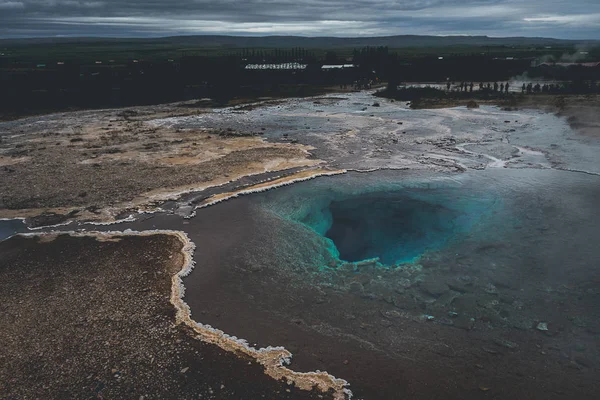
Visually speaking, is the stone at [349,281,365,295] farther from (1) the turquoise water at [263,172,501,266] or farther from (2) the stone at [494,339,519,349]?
(2) the stone at [494,339,519,349]

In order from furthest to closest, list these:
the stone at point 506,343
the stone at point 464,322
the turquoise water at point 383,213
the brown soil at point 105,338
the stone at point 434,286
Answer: the turquoise water at point 383,213
the stone at point 434,286
the stone at point 464,322
the stone at point 506,343
the brown soil at point 105,338

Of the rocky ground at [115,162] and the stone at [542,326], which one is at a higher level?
the rocky ground at [115,162]

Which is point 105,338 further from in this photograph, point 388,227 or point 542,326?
point 542,326

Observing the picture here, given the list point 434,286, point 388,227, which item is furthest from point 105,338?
point 388,227

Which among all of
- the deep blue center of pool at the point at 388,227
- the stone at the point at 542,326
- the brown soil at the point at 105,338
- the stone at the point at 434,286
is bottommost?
the brown soil at the point at 105,338

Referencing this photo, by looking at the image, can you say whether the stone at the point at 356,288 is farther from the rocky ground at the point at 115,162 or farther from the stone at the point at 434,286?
the rocky ground at the point at 115,162

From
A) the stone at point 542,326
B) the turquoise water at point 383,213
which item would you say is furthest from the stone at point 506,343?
the turquoise water at point 383,213
